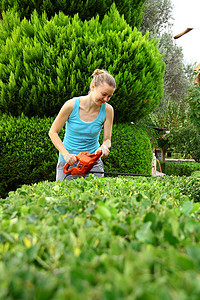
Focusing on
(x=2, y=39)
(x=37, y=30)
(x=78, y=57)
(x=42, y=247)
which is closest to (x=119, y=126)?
(x=78, y=57)

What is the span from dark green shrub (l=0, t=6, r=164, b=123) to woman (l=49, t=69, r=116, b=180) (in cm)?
172

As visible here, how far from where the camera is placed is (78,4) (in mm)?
5766

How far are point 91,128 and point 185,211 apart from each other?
2374mm

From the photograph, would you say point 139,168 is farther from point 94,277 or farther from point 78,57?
point 94,277

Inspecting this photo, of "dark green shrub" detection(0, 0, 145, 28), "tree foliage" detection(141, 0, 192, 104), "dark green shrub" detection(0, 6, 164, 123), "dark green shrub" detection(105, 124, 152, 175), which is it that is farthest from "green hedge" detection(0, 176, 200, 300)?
"tree foliage" detection(141, 0, 192, 104)

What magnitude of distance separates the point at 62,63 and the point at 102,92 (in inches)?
91.2

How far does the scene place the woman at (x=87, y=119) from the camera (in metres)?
3.06

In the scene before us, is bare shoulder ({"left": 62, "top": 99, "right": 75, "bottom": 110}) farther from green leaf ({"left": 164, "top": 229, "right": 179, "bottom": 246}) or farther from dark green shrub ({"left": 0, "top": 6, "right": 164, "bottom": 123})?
green leaf ({"left": 164, "top": 229, "right": 179, "bottom": 246})

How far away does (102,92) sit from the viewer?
3.02 meters

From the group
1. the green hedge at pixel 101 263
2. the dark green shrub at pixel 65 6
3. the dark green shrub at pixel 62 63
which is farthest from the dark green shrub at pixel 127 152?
the green hedge at pixel 101 263

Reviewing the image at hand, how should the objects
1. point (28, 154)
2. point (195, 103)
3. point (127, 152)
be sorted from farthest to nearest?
1. point (195, 103)
2. point (127, 152)
3. point (28, 154)

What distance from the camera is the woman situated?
306cm

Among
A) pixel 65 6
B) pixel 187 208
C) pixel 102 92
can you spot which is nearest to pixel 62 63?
pixel 65 6

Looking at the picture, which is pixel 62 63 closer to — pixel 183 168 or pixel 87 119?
pixel 87 119
